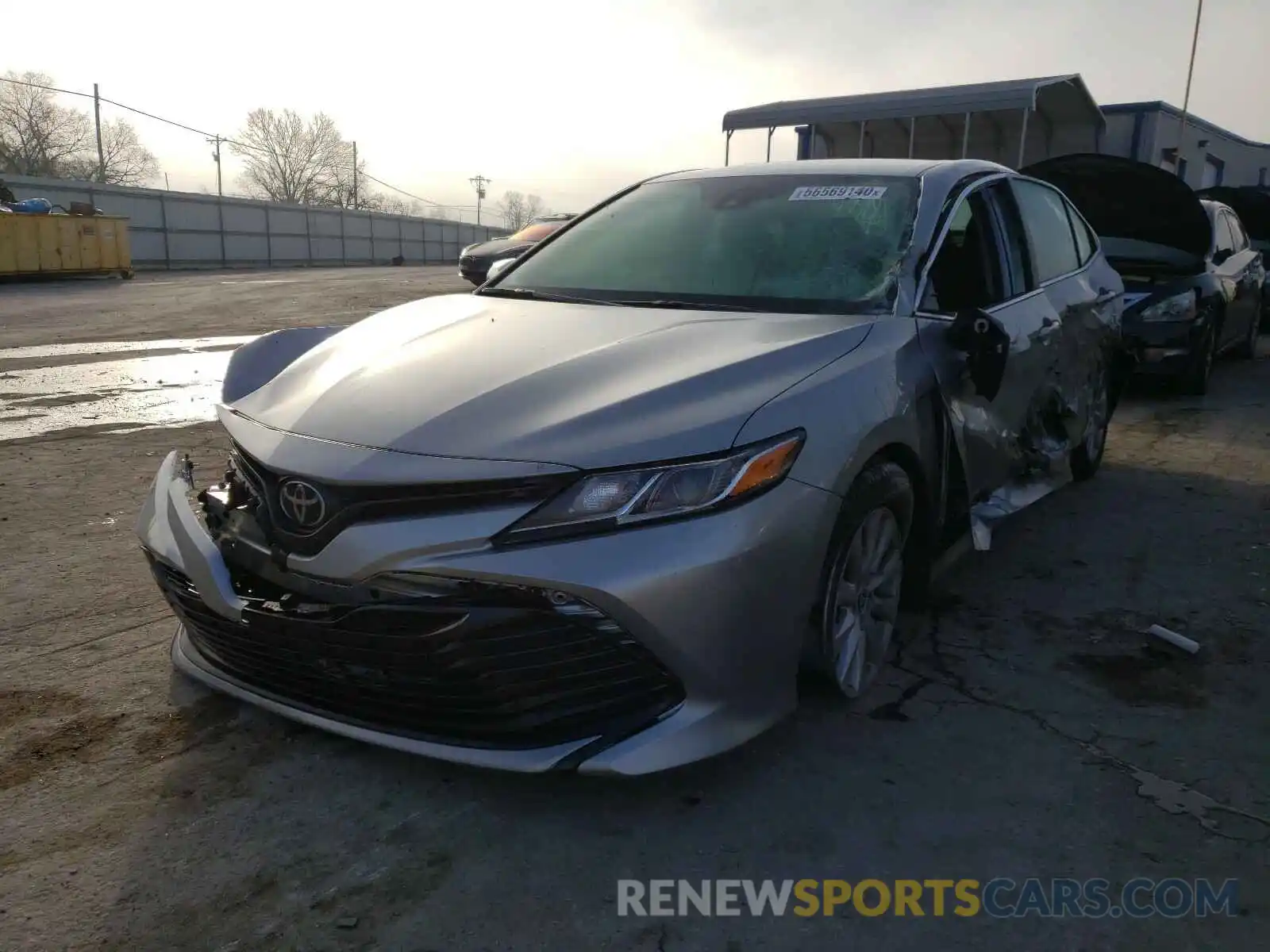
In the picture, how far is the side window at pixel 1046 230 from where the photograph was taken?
14.0ft

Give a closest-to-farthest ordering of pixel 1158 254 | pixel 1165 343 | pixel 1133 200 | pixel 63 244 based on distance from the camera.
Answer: pixel 1165 343 < pixel 1133 200 < pixel 1158 254 < pixel 63 244

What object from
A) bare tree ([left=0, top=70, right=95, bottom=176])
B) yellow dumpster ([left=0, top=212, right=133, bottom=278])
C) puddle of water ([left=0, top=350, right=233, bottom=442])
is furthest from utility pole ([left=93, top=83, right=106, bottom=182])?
puddle of water ([left=0, top=350, right=233, bottom=442])

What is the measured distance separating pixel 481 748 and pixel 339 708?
0.39 meters

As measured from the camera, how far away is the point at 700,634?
85.7 inches

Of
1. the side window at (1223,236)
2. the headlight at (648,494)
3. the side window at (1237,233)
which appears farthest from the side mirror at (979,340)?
the side window at (1237,233)

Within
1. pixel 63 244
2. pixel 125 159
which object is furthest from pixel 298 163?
pixel 63 244

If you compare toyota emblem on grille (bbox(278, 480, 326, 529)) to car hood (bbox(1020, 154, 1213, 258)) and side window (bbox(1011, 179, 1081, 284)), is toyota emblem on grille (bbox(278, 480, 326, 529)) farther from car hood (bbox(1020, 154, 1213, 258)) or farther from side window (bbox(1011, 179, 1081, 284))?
car hood (bbox(1020, 154, 1213, 258))

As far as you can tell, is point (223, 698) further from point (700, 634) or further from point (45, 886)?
point (700, 634)

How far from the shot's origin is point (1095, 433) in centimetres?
530

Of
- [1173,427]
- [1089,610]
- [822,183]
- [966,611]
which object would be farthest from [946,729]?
[1173,427]

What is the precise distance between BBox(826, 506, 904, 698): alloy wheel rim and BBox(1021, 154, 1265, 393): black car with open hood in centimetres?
558

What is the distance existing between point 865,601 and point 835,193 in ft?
5.03

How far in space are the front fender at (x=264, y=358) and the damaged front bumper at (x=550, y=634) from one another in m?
0.86

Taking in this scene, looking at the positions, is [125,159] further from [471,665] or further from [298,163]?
[471,665]
